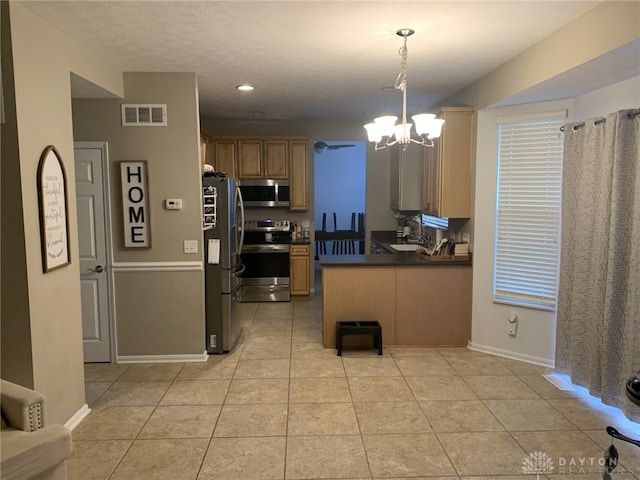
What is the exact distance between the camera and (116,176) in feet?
13.1

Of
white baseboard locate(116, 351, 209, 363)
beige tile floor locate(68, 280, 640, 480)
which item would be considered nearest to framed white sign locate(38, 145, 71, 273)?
beige tile floor locate(68, 280, 640, 480)

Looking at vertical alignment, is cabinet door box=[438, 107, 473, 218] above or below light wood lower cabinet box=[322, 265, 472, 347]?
above

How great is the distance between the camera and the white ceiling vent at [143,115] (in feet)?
13.0

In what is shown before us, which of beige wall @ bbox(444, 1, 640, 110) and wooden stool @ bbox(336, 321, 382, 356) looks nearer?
beige wall @ bbox(444, 1, 640, 110)

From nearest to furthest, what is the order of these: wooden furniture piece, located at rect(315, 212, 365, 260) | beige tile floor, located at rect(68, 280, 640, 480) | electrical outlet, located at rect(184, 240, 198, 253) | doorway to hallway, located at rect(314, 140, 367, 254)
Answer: beige tile floor, located at rect(68, 280, 640, 480) → electrical outlet, located at rect(184, 240, 198, 253) → wooden furniture piece, located at rect(315, 212, 365, 260) → doorway to hallway, located at rect(314, 140, 367, 254)

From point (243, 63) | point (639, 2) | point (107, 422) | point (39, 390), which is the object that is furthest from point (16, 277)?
point (639, 2)

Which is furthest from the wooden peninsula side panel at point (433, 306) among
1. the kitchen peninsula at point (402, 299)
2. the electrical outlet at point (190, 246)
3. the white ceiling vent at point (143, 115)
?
the white ceiling vent at point (143, 115)

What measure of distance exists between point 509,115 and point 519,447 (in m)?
2.83

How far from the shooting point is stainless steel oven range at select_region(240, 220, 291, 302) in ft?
21.2

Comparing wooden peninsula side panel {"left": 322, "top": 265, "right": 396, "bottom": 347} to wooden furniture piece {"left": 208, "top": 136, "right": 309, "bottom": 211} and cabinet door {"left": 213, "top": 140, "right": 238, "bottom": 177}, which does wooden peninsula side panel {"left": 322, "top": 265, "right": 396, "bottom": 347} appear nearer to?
wooden furniture piece {"left": 208, "top": 136, "right": 309, "bottom": 211}

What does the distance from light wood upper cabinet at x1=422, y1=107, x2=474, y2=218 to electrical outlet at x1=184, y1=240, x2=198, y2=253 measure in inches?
96.5

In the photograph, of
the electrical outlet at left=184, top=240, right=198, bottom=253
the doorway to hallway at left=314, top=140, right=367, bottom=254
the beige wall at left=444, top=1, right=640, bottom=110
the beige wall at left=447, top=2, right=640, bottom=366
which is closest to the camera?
the beige wall at left=444, top=1, right=640, bottom=110

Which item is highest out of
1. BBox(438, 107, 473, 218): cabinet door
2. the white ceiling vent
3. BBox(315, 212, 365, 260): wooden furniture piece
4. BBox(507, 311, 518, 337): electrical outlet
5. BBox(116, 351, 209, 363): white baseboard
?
the white ceiling vent

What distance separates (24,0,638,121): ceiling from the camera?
8.50ft
